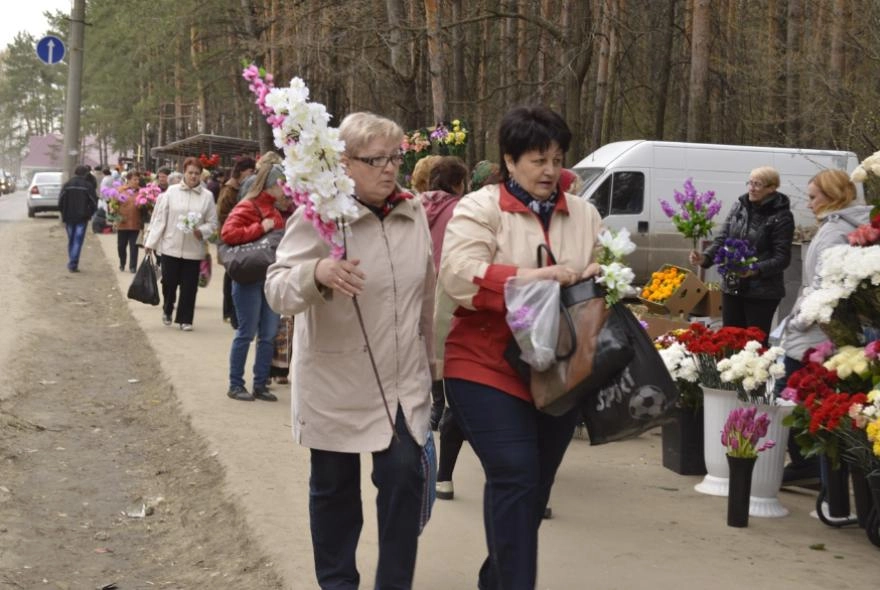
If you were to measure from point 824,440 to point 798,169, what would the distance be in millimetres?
15547

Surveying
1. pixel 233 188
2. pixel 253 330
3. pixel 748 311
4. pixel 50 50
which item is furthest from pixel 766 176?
pixel 50 50

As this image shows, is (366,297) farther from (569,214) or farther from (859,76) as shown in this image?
(859,76)

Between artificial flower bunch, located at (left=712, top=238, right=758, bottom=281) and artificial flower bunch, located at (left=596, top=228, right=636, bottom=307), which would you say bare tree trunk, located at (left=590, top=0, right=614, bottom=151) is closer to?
artificial flower bunch, located at (left=712, top=238, right=758, bottom=281)

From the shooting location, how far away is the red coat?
9883 mm

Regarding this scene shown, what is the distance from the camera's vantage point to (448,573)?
230 inches

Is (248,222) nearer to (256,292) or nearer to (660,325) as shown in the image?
(256,292)

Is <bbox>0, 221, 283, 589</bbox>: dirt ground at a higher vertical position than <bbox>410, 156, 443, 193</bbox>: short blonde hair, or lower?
lower

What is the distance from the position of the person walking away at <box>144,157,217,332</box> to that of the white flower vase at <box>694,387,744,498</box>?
7464mm

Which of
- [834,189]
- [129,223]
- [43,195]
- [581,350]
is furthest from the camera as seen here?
[43,195]

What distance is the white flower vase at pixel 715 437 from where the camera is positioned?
24.3ft

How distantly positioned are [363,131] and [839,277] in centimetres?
255

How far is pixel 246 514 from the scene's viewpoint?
275 inches

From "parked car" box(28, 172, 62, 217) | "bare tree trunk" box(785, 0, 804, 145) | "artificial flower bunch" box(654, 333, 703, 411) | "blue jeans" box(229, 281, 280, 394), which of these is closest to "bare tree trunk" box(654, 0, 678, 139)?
"bare tree trunk" box(785, 0, 804, 145)

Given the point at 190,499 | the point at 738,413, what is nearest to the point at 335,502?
the point at 738,413
